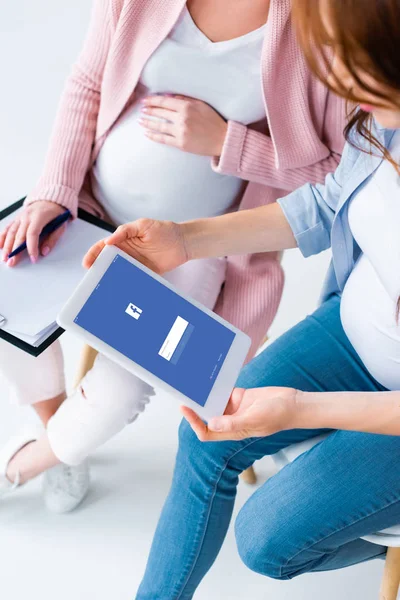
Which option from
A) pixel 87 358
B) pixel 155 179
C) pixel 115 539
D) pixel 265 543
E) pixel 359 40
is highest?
pixel 359 40

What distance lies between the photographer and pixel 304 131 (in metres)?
1.06

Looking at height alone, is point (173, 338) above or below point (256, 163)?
below

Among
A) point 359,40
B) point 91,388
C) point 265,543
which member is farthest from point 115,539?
point 359,40

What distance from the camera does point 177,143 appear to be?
105 cm

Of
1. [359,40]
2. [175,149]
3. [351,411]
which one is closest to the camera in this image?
Result: [359,40]

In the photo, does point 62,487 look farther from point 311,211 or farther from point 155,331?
point 311,211

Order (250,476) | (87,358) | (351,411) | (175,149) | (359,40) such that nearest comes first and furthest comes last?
(359,40) → (351,411) → (175,149) → (87,358) → (250,476)

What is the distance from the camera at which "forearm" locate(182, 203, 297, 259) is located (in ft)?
3.28

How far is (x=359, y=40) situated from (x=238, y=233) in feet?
1.31

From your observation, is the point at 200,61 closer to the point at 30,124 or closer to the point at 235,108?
the point at 235,108

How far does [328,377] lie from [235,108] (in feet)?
1.43

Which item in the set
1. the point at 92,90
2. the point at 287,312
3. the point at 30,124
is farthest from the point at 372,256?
the point at 30,124

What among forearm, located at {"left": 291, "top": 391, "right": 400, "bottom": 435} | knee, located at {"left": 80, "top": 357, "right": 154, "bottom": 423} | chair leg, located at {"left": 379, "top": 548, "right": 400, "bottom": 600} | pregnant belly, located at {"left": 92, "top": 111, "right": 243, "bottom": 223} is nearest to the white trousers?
knee, located at {"left": 80, "top": 357, "right": 154, "bottom": 423}

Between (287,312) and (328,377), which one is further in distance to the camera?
(287,312)
